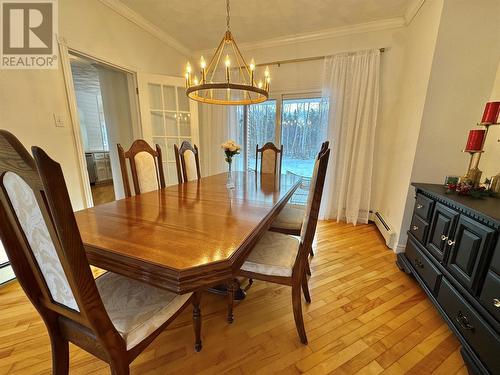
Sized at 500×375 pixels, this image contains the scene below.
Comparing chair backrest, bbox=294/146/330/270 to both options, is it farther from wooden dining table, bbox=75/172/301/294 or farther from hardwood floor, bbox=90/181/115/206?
hardwood floor, bbox=90/181/115/206

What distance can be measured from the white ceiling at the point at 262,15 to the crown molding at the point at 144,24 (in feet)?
0.17

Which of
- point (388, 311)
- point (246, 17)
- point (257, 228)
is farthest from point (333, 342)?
point (246, 17)

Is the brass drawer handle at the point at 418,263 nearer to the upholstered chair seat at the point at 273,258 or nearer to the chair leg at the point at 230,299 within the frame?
the upholstered chair seat at the point at 273,258

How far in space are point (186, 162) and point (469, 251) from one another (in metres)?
2.32

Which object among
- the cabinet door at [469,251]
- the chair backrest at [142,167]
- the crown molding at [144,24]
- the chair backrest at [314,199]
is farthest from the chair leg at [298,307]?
the crown molding at [144,24]

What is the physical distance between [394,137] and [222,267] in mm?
2835

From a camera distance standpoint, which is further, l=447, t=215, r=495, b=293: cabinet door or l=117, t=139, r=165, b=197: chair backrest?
l=117, t=139, r=165, b=197: chair backrest

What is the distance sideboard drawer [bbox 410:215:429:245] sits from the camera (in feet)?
5.44

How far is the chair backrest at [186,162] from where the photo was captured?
2191mm

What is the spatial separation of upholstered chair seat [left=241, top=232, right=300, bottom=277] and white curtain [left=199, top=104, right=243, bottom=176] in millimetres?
2469

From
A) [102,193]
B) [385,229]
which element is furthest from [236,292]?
[102,193]

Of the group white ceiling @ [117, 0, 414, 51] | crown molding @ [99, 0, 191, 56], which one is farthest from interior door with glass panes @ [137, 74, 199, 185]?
white ceiling @ [117, 0, 414, 51]

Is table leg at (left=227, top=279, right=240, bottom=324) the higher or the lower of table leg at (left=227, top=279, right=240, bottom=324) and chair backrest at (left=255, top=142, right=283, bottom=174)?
the lower

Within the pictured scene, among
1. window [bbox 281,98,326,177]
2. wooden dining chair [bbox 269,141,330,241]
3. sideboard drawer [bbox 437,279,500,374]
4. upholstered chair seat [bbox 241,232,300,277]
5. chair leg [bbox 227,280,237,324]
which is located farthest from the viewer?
window [bbox 281,98,326,177]
